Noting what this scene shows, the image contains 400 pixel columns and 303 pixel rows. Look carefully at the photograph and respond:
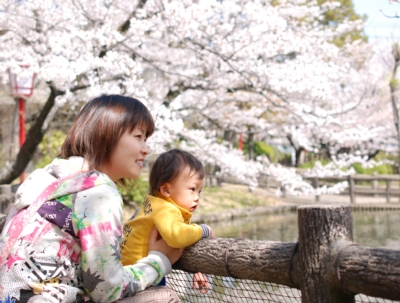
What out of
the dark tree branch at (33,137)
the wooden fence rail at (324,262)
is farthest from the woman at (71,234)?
the dark tree branch at (33,137)

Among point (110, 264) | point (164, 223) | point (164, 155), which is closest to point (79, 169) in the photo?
point (110, 264)

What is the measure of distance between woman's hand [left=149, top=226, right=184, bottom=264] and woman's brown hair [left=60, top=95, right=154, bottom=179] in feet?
1.41

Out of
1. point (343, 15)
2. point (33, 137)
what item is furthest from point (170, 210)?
point (343, 15)

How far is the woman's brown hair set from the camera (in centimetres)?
165

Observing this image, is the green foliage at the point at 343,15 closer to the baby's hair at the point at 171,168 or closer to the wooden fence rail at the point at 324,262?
the baby's hair at the point at 171,168

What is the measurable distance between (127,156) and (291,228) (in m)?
9.40

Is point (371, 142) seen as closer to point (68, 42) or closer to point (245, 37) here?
point (245, 37)

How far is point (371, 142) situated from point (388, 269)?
22616 millimetres

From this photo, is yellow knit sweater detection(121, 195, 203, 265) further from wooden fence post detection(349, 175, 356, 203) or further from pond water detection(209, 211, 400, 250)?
wooden fence post detection(349, 175, 356, 203)

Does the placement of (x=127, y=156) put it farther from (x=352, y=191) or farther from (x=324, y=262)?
(x=352, y=191)

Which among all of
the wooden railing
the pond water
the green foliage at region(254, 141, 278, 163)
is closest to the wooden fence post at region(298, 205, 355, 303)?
the pond water

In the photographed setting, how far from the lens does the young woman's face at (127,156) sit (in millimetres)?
1695

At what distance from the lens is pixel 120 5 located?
23.4 ft

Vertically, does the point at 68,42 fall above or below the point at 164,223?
above
